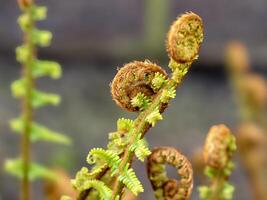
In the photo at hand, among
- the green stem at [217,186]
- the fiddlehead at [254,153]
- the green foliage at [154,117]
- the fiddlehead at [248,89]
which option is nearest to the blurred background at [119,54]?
the fiddlehead at [248,89]

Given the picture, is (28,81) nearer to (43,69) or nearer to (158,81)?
(43,69)

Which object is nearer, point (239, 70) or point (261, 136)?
point (261, 136)

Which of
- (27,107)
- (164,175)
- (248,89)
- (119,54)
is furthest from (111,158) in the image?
(119,54)

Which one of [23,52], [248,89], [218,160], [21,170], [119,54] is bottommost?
[218,160]

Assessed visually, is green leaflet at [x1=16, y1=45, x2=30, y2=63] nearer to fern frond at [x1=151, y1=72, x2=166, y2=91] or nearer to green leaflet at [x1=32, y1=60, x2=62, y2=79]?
green leaflet at [x1=32, y1=60, x2=62, y2=79]

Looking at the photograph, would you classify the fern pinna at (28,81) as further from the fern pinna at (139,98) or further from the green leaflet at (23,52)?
the fern pinna at (139,98)

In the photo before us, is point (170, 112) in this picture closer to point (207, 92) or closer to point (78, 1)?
point (207, 92)

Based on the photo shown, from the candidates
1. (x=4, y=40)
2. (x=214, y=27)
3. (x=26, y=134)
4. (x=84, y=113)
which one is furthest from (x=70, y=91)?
(x=26, y=134)
